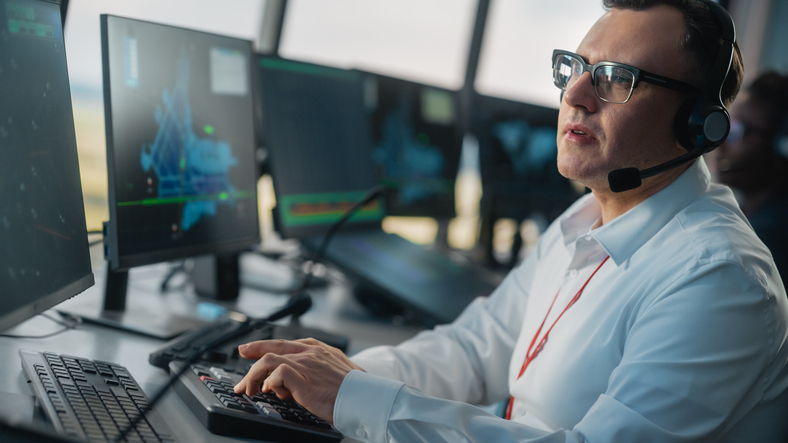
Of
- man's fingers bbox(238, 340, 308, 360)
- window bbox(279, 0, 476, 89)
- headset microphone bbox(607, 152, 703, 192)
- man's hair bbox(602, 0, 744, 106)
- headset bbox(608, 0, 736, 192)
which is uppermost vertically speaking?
window bbox(279, 0, 476, 89)

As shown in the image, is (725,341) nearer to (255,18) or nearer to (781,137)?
(781,137)

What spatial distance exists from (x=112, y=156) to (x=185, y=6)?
1.25 metres

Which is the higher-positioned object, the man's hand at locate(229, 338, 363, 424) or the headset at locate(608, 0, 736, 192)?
the headset at locate(608, 0, 736, 192)

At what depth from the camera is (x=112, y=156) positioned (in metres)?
1.03

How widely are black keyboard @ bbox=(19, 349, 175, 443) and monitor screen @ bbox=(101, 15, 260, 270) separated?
0.87 ft

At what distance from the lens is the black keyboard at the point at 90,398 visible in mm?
640

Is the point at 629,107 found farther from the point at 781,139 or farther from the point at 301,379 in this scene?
the point at 781,139

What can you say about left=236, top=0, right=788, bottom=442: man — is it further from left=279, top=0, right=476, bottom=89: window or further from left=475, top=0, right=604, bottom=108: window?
left=475, top=0, right=604, bottom=108: window

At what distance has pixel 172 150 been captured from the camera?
117 centimetres

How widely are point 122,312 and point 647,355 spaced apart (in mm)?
979

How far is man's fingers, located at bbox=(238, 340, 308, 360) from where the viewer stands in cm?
→ 92

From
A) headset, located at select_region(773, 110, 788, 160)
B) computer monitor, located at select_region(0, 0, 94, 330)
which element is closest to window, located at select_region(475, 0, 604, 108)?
headset, located at select_region(773, 110, 788, 160)

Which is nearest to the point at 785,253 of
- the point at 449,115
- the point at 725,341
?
the point at 449,115

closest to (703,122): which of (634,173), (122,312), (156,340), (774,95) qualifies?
(634,173)
